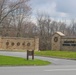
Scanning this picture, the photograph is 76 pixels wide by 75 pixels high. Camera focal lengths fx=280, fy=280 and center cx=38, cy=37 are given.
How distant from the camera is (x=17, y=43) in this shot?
54625 mm

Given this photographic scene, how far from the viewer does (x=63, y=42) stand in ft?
181

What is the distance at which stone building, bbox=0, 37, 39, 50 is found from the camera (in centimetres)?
5409

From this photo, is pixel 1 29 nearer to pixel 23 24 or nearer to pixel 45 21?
pixel 23 24

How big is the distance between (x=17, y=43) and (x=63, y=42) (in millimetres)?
9042

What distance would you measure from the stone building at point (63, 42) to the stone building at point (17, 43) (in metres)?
4.06

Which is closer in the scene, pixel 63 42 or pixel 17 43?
pixel 17 43

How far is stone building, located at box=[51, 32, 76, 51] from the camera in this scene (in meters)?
53.7

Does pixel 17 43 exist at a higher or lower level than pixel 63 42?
lower

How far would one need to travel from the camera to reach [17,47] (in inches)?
2158

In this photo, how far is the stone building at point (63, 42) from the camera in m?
53.7


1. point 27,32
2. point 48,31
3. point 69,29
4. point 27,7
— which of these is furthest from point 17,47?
point 69,29

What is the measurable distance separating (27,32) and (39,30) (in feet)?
18.8

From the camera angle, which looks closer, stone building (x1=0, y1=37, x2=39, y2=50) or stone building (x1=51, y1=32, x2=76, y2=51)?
stone building (x1=51, y1=32, x2=76, y2=51)

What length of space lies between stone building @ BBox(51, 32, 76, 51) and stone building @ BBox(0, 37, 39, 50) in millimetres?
4056
